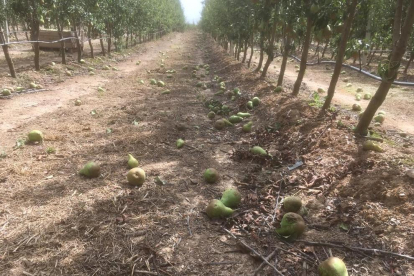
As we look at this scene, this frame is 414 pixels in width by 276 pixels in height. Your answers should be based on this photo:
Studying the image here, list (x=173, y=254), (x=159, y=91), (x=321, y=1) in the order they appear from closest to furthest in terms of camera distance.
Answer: (x=173, y=254)
(x=321, y=1)
(x=159, y=91)

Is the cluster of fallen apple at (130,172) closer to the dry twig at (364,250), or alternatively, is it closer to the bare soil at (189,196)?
the bare soil at (189,196)

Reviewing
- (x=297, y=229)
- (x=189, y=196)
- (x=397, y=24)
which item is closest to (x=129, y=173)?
(x=189, y=196)

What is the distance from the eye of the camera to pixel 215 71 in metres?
19.2

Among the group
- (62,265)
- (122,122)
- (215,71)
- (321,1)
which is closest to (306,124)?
(321,1)

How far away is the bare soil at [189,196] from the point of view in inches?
131

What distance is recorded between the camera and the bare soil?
3.32 m

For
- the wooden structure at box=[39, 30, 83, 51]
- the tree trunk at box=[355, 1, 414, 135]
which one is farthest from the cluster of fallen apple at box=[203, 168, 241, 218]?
the wooden structure at box=[39, 30, 83, 51]

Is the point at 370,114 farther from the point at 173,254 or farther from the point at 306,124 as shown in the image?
the point at 173,254

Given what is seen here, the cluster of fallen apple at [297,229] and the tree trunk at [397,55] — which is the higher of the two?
the tree trunk at [397,55]

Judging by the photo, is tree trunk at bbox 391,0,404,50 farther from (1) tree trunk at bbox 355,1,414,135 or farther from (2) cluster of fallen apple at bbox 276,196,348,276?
(2) cluster of fallen apple at bbox 276,196,348,276

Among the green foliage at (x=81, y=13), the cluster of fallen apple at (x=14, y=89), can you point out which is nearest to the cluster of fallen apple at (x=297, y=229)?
the cluster of fallen apple at (x=14, y=89)

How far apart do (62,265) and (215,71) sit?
57.0 ft

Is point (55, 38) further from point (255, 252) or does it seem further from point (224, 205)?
point (255, 252)

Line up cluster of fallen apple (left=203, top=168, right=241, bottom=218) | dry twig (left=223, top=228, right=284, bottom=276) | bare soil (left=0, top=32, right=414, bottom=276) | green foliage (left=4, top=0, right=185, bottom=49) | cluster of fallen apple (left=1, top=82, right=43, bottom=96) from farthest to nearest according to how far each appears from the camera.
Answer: green foliage (left=4, top=0, right=185, bottom=49) → cluster of fallen apple (left=1, top=82, right=43, bottom=96) → cluster of fallen apple (left=203, top=168, right=241, bottom=218) → bare soil (left=0, top=32, right=414, bottom=276) → dry twig (left=223, top=228, right=284, bottom=276)
